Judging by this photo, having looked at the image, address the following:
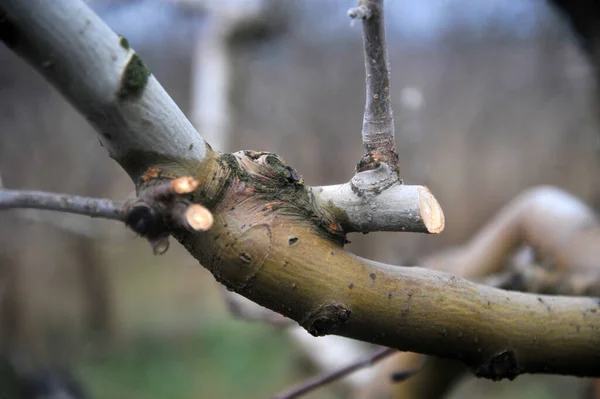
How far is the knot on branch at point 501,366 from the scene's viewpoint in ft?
2.19

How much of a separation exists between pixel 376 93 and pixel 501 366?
0.39 m

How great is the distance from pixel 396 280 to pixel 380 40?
0.27m

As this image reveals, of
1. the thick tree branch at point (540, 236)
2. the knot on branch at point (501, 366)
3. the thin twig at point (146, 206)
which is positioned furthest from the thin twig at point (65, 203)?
the thick tree branch at point (540, 236)

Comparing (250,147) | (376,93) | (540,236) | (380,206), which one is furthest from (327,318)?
(250,147)

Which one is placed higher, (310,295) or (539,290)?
(539,290)

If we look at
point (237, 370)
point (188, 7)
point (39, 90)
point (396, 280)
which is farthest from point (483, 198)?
point (396, 280)

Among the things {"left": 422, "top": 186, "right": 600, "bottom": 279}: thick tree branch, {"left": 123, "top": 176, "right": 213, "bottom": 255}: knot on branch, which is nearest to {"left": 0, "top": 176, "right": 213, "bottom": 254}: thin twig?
{"left": 123, "top": 176, "right": 213, "bottom": 255}: knot on branch

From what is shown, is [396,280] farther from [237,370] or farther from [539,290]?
[237,370]

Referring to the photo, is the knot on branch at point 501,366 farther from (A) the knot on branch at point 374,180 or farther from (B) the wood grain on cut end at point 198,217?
(B) the wood grain on cut end at point 198,217

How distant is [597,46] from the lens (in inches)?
67.5

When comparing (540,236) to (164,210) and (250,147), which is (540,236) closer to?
(164,210)

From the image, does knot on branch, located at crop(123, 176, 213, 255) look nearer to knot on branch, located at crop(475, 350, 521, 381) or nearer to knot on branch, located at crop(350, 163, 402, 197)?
knot on branch, located at crop(350, 163, 402, 197)

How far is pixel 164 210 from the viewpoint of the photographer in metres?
0.49

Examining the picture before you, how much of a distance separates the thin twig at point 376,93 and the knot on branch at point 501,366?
0.29 metres
